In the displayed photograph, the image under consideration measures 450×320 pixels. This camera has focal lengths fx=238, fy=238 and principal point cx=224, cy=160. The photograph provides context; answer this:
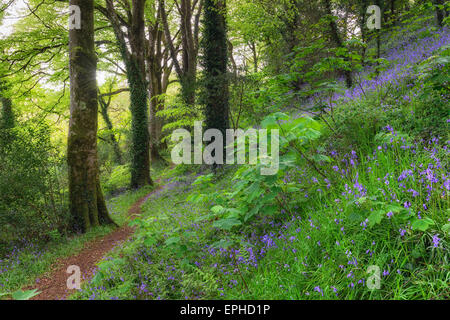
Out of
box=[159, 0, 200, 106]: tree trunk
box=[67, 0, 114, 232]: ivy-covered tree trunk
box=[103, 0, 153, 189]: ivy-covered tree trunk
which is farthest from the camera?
box=[159, 0, 200, 106]: tree trunk

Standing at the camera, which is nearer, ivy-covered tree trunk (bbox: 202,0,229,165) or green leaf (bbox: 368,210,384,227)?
green leaf (bbox: 368,210,384,227)

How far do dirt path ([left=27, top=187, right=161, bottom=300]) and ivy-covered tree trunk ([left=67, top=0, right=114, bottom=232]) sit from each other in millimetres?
877

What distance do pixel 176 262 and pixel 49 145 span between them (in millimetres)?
5894

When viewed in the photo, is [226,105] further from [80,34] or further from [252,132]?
[252,132]

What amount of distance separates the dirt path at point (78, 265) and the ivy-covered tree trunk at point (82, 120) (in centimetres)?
88

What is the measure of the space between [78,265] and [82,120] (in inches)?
157

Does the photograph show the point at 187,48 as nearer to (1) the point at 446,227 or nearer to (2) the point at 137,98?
(2) the point at 137,98

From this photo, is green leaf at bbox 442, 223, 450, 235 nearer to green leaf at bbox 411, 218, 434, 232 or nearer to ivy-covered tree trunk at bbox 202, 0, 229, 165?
green leaf at bbox 411, 218, 434, 232

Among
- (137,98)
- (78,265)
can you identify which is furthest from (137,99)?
(78,265)

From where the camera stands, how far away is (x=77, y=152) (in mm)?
6953

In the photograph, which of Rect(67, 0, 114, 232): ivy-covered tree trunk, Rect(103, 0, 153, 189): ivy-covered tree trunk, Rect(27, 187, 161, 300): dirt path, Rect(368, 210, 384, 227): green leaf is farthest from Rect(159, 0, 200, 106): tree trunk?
Rect(368, 210, 384, 227): green leaf

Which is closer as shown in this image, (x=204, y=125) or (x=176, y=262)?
(x=176, y=262)

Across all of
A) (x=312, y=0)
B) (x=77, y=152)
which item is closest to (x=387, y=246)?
(x=77, y=152)

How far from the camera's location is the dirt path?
4453mm
